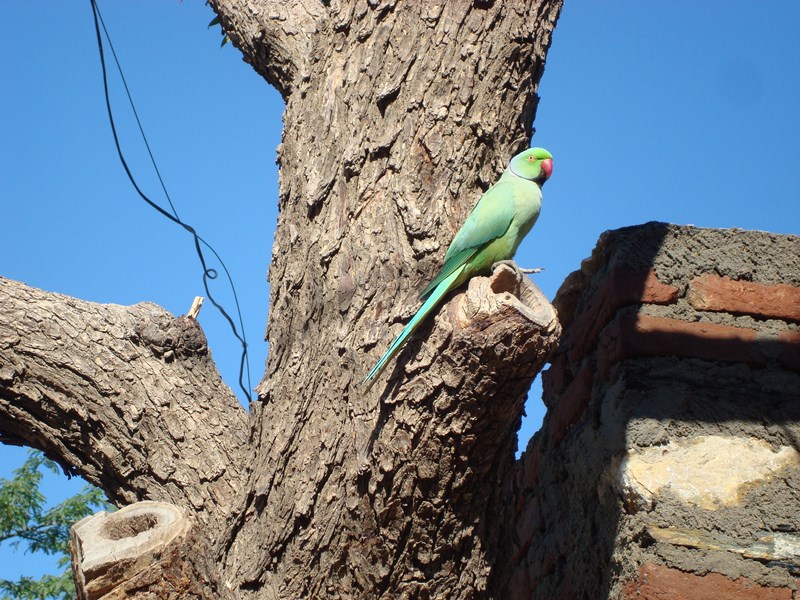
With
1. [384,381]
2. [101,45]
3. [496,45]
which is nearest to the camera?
[384,381]

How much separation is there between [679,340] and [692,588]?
0.56 meters

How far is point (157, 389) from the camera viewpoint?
2047mm

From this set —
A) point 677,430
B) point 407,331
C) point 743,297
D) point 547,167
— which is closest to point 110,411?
point 407,331

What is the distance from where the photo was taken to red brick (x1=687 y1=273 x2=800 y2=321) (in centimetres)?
201

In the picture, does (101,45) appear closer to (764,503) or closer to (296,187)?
(296,187)

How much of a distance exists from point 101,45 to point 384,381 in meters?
2.71

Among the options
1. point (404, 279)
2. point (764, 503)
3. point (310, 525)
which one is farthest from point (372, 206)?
point (764, 503)

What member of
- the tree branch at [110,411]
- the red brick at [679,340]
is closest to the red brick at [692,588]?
the red brick at [679,340]

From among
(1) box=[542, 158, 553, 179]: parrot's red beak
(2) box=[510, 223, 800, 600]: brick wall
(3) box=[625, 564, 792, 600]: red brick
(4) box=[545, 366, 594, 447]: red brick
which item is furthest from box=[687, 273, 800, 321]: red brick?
(1) box=[542, 158, 553, 179]: parrot's red beak

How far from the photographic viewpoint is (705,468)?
1.78 meters

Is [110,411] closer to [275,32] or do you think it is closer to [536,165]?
[275,32]

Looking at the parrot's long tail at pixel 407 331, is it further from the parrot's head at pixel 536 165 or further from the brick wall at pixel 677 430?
the parrot's head at pixel 536 165

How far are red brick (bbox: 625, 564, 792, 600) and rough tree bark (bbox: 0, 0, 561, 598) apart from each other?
30 centimetres

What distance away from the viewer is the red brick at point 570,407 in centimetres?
214
